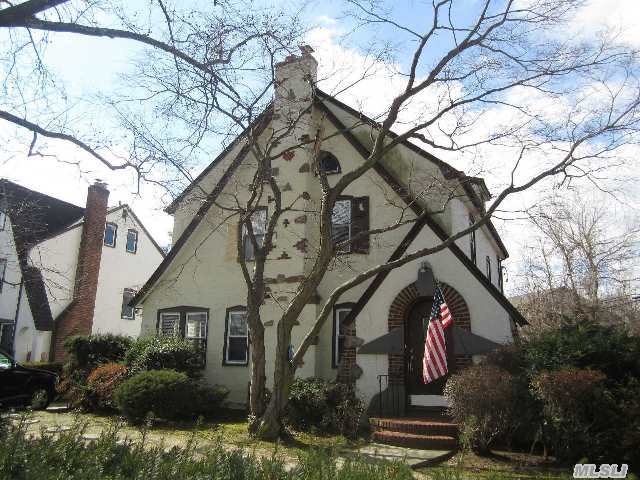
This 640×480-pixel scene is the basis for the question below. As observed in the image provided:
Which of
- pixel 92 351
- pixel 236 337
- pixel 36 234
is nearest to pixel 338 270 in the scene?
pixel 236 337

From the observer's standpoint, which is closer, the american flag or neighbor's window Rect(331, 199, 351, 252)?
the american flag

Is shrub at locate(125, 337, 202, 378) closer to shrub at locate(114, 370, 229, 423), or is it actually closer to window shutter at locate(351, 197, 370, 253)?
shrub at locate(114, 370, 229, 423)

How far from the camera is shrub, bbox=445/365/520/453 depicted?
953 cm

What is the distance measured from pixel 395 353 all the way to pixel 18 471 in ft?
30.7

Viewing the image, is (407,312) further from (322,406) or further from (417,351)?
(322,406)

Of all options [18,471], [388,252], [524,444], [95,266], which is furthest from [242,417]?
[95,266]

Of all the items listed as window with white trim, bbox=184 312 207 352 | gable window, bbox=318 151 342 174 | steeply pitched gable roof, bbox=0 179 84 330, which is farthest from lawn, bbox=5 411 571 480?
steeply pitched gable roof, bbox=0 179 84 330

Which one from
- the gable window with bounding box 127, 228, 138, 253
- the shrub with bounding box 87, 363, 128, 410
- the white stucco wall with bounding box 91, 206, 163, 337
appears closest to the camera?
the shrub with bounding box 87, 363, 128, 410

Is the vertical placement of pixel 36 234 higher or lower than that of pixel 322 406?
higher

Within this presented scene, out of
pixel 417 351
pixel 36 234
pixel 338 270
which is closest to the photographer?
pixel 417 351

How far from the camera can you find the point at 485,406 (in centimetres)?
955

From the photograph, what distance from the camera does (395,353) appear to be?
42.9 feet

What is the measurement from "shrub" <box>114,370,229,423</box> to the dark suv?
309 centimetres

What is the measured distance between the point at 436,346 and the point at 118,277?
2044 cm
